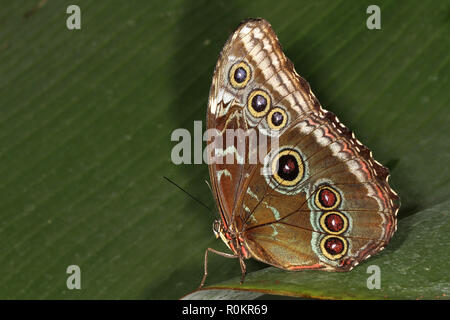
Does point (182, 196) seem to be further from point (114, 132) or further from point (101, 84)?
point (101, 84)

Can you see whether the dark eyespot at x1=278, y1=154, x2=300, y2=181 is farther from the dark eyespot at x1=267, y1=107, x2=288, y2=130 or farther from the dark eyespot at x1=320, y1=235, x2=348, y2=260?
the dark eyespot at x1=320, y1=235, x2=348, y2=260

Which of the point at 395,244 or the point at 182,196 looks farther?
the point at 182,196

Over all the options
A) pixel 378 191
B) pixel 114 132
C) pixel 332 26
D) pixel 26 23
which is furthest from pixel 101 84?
pixel 378 191

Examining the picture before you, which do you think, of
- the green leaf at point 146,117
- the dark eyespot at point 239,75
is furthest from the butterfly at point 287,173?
the green leaf at point 146,117

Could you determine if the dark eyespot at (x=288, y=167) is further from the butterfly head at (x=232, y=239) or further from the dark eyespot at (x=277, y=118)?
the butterfly head at (x=232, y=239)

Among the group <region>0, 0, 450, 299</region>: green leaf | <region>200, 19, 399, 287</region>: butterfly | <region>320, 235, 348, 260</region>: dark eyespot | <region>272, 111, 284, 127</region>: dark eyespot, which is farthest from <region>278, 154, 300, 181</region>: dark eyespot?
<region>0, 0, 450, 299</region>: green leaf

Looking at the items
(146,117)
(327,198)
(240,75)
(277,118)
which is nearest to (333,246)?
(327,198)
